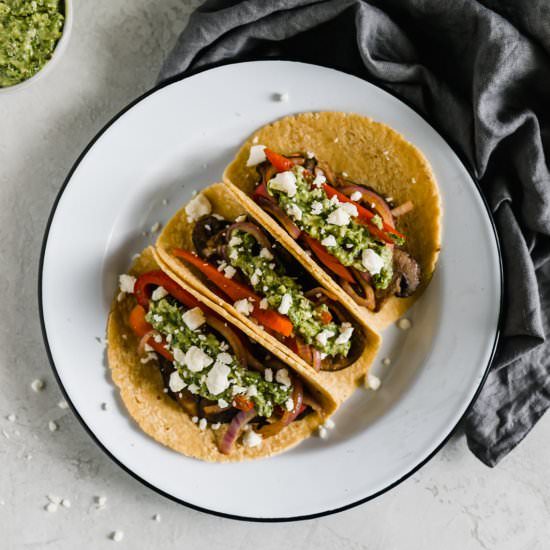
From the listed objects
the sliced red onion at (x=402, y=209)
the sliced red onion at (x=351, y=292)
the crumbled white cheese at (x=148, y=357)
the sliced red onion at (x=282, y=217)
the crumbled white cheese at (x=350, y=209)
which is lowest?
the crumbled white cheese at (x=148, y=357)

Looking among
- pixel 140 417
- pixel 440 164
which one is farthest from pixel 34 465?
pixel 440 164

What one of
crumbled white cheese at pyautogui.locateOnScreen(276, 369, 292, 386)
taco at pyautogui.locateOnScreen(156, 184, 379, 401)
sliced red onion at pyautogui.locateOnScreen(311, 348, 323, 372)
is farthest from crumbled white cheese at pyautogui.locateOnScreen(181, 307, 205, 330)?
sliced red onion at pyautogui.locateOnScreen(311, 348, 323, 372)

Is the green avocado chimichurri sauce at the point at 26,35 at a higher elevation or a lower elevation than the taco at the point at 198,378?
higher

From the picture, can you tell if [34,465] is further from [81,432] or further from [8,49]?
[8,49]

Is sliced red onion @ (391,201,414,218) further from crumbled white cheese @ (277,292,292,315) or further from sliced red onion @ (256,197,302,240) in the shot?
crumbled white cheese @ (277,292,292,315)

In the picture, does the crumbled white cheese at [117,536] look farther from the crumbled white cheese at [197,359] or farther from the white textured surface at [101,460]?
the crumbled white cheese at [197,359]

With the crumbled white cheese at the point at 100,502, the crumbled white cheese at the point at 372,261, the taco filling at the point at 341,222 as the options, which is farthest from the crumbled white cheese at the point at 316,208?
the crumbled white cheese at the point at 100,502

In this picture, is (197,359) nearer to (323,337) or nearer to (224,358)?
(224,358)

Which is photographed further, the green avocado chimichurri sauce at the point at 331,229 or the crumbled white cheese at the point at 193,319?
the crumbled white cheese at the point at 193,319
